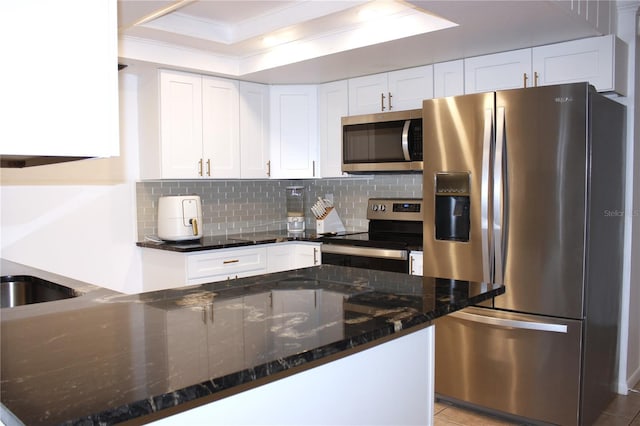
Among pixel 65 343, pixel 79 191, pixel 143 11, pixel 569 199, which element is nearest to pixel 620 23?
pixel 569 199

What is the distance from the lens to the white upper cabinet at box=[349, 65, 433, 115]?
12.3 feet

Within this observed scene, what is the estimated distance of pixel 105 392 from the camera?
3.11 feet

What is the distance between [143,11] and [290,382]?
2282 mm

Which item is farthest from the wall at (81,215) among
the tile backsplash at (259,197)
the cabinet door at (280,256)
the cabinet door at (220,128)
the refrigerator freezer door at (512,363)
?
the refrigerator freezer door at (512,363)

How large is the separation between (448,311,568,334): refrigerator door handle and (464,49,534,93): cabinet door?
141 centimetres

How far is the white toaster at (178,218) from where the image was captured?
12.9 ft

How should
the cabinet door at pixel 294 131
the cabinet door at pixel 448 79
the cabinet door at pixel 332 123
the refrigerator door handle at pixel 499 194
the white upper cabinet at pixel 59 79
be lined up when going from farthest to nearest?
the cabinet door at pixel 294 131 → the cabinet door at pixel 332 123 → the cabinet door at pixel 448 79 → the refrigerator door handle at pixel 499 194 → the white upper cabinet at pixel 59 79

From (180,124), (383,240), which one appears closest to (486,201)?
(383,240)

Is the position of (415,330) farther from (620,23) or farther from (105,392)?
(620,23)

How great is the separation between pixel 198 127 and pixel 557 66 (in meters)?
2.47

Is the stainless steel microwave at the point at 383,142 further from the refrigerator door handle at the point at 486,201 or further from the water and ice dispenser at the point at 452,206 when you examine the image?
the refrigerator door handle at the point at 486,201

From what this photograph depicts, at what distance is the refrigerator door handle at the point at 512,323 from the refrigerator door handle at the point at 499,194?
226mm

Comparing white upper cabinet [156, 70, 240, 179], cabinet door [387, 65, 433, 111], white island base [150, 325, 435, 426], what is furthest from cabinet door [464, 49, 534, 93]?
white island base [150, 325, 435, 426]

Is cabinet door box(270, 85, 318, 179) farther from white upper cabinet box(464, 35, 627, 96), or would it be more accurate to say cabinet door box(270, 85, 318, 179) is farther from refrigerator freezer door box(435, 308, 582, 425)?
refrigerator freezer door box(435, 308, 582, 425)
